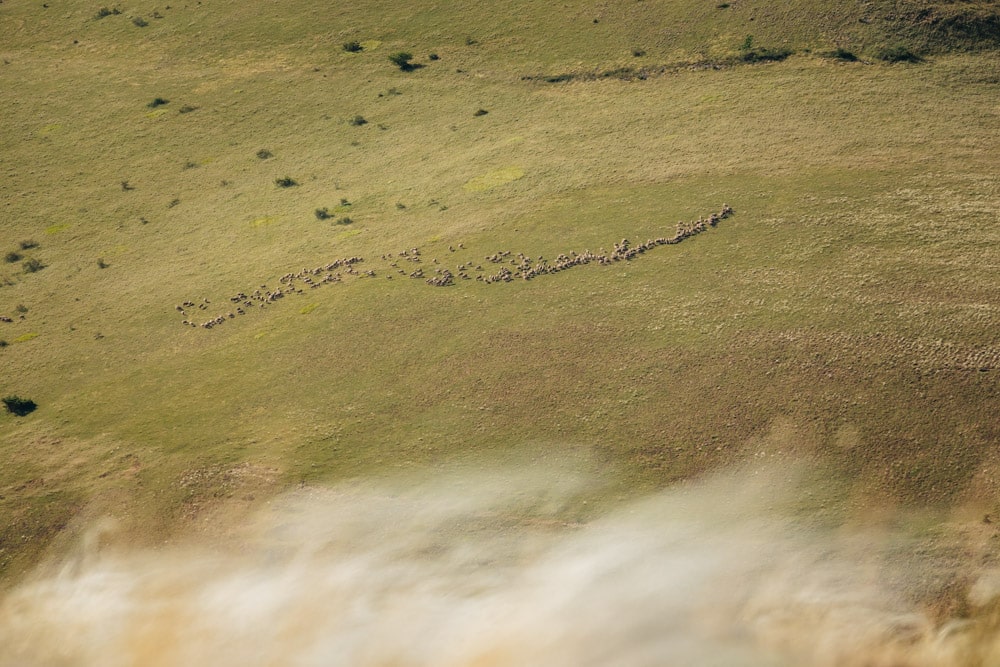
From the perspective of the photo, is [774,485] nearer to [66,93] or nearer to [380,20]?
[380,20]

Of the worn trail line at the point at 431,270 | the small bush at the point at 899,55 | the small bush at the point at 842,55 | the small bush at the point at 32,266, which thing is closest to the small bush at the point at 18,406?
A: the worn trail line at the point at 431,270

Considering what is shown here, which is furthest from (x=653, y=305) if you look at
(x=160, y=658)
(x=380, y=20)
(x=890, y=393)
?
(x=380, y=20)

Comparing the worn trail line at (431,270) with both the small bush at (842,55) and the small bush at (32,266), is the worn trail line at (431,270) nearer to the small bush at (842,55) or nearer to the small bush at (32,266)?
the small bush at (32,266)

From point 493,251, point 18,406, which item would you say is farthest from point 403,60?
point 18,406

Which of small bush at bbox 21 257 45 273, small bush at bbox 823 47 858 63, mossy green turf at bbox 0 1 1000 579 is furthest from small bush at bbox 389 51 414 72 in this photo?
small bush at bbox 823 47 858 63

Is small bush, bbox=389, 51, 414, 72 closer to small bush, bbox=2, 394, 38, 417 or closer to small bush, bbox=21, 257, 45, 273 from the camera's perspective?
small bush, bbox=21, 257, 45, 273

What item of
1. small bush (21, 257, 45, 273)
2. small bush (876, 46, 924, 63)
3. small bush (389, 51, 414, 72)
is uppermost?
small bush (389, 51, 414, 72)
